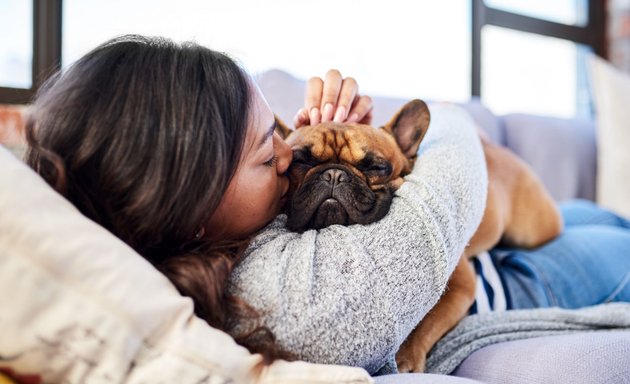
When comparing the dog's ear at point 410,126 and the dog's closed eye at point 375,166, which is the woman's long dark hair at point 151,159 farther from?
the dog's ear at point 410,126

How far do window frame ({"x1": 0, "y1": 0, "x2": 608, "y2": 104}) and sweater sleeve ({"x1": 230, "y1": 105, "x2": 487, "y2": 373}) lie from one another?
1.22 metres

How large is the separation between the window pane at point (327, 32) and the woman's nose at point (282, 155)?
3.26ft

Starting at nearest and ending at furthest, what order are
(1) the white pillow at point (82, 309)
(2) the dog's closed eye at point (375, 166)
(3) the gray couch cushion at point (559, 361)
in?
(1) the white pillow at point (82, 309), (3) the gray couch cushion at point (559, 361), (2) the dog's closed eye at point (375, 166)

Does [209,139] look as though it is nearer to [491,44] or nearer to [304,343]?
[304,343]

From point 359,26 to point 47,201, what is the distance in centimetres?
252

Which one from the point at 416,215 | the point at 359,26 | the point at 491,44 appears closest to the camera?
the point at 416,215

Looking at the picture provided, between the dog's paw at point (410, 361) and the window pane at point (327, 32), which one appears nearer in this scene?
the dog's paw at point (410, 361)

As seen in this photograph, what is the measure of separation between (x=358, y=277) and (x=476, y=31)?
2.74 metres

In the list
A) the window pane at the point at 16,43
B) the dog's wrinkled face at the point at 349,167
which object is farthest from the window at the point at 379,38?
the dog's wrinkled face at the point at 349,167

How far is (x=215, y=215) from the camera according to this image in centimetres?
78

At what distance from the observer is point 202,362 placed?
53 cm

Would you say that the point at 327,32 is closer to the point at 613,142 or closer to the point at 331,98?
the point at 613,142

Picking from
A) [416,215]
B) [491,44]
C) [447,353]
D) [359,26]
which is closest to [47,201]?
[416,215]

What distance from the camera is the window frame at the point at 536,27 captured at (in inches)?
122
